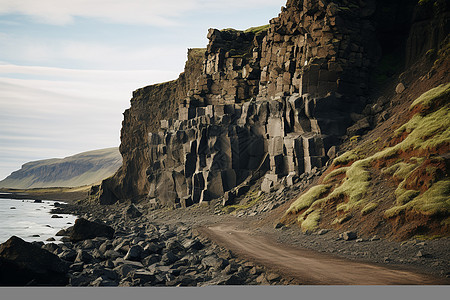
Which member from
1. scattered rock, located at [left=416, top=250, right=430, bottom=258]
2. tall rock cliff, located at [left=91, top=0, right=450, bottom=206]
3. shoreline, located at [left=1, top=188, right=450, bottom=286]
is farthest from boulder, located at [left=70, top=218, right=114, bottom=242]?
scattered rock, located at [left=416, top=250, right=430, bottom=258]

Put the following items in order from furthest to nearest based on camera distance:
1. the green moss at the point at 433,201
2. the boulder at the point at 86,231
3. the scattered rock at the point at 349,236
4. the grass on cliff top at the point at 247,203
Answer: the grass on cliff top at the point at 247,203 < the boulder at the point at 86,231 < the scattered rock at the point at 349,236 < the green moss at the point at 433,201

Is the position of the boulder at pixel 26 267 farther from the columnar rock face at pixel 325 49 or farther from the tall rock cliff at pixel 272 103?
the columnar rock face at pixel 325 49

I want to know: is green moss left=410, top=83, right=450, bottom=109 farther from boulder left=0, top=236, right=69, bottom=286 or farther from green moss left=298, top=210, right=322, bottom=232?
boulder left=0, top=236, right=69, bottom=286

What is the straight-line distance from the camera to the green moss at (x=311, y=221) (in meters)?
42.2

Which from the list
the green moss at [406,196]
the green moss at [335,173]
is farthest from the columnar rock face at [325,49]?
the green moss at [406,196]

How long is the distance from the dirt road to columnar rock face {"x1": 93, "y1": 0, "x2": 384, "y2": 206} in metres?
27.9

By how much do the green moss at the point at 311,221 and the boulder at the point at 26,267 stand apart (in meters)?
23.4

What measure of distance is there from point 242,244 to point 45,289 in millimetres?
18378

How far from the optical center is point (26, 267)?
3008 cm

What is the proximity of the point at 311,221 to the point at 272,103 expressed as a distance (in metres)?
34.2

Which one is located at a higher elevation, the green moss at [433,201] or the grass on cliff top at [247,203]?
the green moss at [433,201]

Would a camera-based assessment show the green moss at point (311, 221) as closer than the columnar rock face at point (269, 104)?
Yes

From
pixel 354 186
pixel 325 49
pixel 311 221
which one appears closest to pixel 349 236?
pixel 311 221

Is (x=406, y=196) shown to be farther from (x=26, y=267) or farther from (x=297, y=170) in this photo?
(x=26, y=267)
